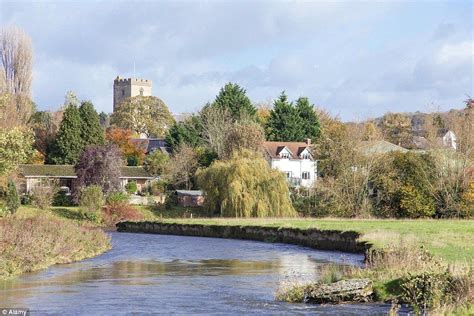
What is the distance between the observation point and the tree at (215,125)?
107637 mm

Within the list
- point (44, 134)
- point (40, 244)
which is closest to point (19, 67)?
point (44, 134)

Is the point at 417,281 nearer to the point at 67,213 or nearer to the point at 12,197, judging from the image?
the point at 12,197

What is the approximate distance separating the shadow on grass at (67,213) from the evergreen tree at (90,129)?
20.6m

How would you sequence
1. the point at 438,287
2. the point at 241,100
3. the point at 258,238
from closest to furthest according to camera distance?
the point at 438,287, the point at 258,238, the point at 241,100

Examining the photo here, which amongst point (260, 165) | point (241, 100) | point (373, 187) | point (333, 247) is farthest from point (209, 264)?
point (241, 100)

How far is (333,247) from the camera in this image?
5353cm

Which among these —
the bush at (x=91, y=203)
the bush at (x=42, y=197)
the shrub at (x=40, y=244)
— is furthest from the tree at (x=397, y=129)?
the shrub at (x=40, y=244)

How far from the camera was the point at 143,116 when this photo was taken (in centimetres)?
15775

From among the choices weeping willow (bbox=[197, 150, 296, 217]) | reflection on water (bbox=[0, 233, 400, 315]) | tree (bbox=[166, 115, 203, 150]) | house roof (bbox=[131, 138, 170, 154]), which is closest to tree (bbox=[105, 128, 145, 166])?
tree (bbox=[166, 115, 203, 150])

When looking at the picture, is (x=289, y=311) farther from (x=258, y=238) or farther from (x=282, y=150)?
(x=282, y=150)

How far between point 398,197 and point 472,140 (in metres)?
10.3

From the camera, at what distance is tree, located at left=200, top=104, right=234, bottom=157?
108 m

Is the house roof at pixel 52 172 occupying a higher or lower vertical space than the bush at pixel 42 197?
higher

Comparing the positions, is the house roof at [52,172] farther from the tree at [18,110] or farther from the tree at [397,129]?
the tree at [397,129]
